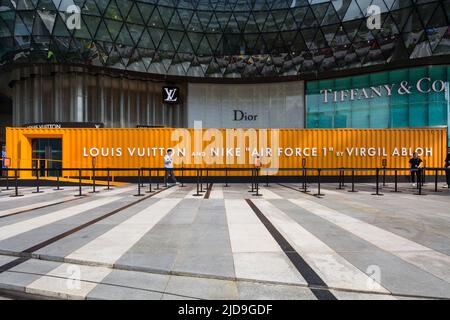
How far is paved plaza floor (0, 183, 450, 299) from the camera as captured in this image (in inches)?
144

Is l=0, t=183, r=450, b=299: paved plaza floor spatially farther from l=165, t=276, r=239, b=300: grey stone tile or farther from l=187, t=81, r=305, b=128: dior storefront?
l=187, t=81, r=305, b=128: dior storefront

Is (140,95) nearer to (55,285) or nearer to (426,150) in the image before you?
(426,150)

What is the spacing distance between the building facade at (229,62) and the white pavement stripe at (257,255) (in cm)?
2602

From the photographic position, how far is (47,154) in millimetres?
24031

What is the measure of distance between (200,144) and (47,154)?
12788mm

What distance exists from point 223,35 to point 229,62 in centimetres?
293

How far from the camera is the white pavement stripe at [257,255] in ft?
13.2

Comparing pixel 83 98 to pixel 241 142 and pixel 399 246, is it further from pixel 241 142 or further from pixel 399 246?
pixel 399 246

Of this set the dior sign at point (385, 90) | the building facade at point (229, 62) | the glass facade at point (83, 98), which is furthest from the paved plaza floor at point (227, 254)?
the glass facade at point (83, 98)

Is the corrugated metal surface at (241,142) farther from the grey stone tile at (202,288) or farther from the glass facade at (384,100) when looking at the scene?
the grey stone tile at (202,288)

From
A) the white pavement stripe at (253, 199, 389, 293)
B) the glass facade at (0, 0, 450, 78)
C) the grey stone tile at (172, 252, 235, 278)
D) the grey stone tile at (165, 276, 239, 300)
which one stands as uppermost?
the glass facade at (0, 0, 450, 78)

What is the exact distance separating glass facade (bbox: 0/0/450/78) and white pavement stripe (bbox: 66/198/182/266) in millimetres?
25152

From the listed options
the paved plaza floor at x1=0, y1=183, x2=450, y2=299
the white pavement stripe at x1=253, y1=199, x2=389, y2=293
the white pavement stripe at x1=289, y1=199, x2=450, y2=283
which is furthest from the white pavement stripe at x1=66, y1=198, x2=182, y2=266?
the white pavement stripe at x1=289, y1=199, x2=450, y2=283

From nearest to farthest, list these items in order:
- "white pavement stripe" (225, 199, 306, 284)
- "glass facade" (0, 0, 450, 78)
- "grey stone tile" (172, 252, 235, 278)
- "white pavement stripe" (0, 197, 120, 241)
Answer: "white pavement stripe" (225, 199, 306, 284) → "grey stone tile" (172, 252, 235, 278) → "white pavement stripe" (0, 197, 120, 241) → "glass facade" (0, 0, 450, 78)
